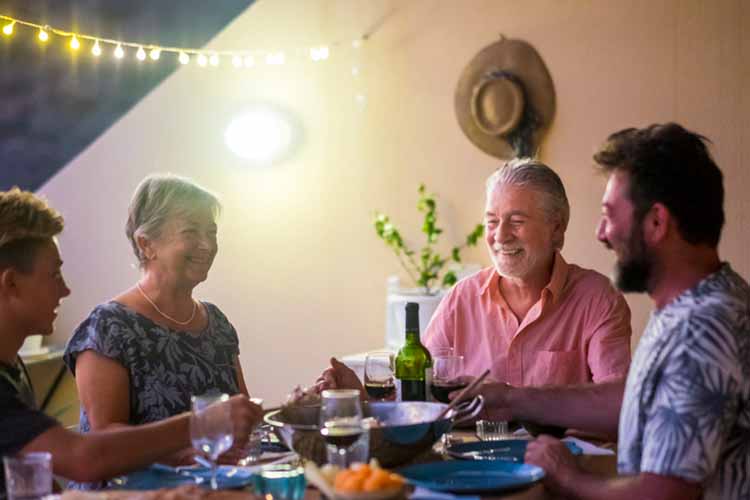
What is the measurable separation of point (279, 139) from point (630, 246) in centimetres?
338

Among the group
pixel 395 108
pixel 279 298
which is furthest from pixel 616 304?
pixel 279 298

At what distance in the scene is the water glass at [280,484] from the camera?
65.0 inches

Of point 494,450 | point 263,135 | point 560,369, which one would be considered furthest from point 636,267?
point 263,135

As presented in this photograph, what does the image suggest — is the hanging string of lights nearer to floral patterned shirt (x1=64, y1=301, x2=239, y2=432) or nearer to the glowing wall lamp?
the glowing wall lamp

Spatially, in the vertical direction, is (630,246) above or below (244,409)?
above

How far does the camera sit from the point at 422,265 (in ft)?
15.5

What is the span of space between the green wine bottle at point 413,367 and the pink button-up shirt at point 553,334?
1.19ft

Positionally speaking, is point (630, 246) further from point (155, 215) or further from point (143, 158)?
point (143, 158)

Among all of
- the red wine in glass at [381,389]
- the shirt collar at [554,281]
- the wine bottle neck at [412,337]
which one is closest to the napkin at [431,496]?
the red wine in glass at [381,389]

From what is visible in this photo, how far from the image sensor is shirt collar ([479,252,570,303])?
9.59 feet

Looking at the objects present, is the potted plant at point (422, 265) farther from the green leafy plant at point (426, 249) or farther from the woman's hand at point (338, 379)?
the woman's hand at point (338, 379)

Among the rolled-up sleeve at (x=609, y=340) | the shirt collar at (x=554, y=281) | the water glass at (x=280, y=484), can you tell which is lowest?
the water glass at (x=280, y=484)

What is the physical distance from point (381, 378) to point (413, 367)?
0.19 meters

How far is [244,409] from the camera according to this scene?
1.84m
